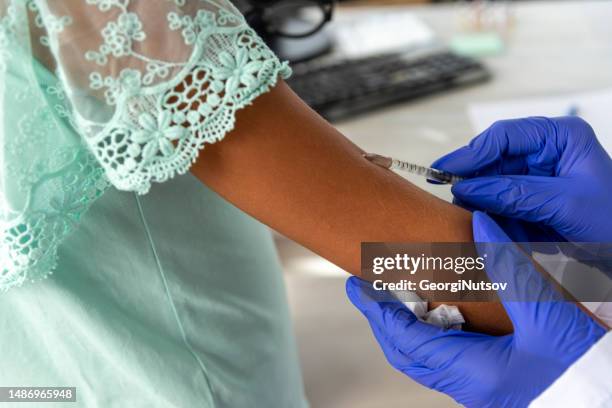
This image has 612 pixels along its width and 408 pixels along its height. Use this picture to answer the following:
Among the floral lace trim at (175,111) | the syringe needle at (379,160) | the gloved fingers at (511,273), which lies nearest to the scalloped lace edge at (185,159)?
the floral lace trim at (175,111)

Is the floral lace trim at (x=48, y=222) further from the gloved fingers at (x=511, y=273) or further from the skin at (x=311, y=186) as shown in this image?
the gloved fingers at (x=511, y=273)

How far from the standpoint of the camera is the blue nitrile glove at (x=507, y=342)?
23.9 inches

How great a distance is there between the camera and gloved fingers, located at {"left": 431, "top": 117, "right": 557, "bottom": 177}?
0.76m

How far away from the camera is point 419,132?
4.07ft

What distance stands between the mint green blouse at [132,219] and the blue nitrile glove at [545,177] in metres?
0.30

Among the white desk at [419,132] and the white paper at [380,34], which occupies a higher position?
the white paper at [380,34]

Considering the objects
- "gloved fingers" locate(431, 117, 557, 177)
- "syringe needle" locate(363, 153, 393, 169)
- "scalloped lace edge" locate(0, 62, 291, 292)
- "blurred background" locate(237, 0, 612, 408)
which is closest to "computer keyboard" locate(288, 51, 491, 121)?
"blurred background" locate(237, 0, 612, 408)

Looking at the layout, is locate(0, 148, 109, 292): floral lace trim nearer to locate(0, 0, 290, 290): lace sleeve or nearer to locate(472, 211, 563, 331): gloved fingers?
locate(0, 0, 290, 290): lace sleeve

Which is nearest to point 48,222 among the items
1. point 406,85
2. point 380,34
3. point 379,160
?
point 379,160

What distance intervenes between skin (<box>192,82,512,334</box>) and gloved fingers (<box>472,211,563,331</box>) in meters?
0.02

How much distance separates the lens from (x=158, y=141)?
0.47 metres

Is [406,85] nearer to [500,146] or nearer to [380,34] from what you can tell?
[380,34]

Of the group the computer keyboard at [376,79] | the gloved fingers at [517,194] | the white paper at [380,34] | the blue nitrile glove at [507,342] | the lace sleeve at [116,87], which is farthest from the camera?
the white paper at [380,34]

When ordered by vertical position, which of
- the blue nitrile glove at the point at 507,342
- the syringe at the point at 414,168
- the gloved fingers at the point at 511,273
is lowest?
the blue nitrile glove at the point at 507,342
